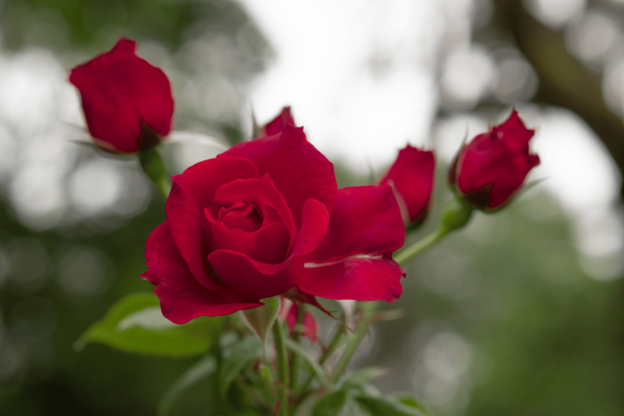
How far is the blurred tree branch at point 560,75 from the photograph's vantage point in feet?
4.88

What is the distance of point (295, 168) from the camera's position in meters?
0.22

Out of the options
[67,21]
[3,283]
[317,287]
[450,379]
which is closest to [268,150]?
[317,287]

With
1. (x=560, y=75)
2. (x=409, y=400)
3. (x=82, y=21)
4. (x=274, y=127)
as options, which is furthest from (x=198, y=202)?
(x=82, y=21)

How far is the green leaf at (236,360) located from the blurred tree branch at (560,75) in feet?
5.34

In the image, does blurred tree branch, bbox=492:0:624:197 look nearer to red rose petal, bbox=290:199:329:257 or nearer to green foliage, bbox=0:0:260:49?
red rose petal, bbox=290:199:329:257

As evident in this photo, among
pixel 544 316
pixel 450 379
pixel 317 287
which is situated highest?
pixel 317 287

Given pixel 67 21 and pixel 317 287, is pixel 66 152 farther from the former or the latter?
pixel 317 287

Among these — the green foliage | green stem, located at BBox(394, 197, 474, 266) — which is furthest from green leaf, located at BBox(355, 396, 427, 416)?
the green foliage

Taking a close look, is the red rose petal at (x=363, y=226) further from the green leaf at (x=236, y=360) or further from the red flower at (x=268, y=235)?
the green leaf at (x=236, y=360)

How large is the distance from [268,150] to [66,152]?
376cm

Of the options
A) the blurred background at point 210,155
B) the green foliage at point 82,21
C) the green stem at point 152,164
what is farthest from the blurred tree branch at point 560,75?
the green foliage at point 82,21

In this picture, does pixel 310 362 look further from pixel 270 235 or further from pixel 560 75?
pixel 560 75

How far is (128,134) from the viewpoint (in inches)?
12.0

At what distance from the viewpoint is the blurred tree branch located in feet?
4.88
